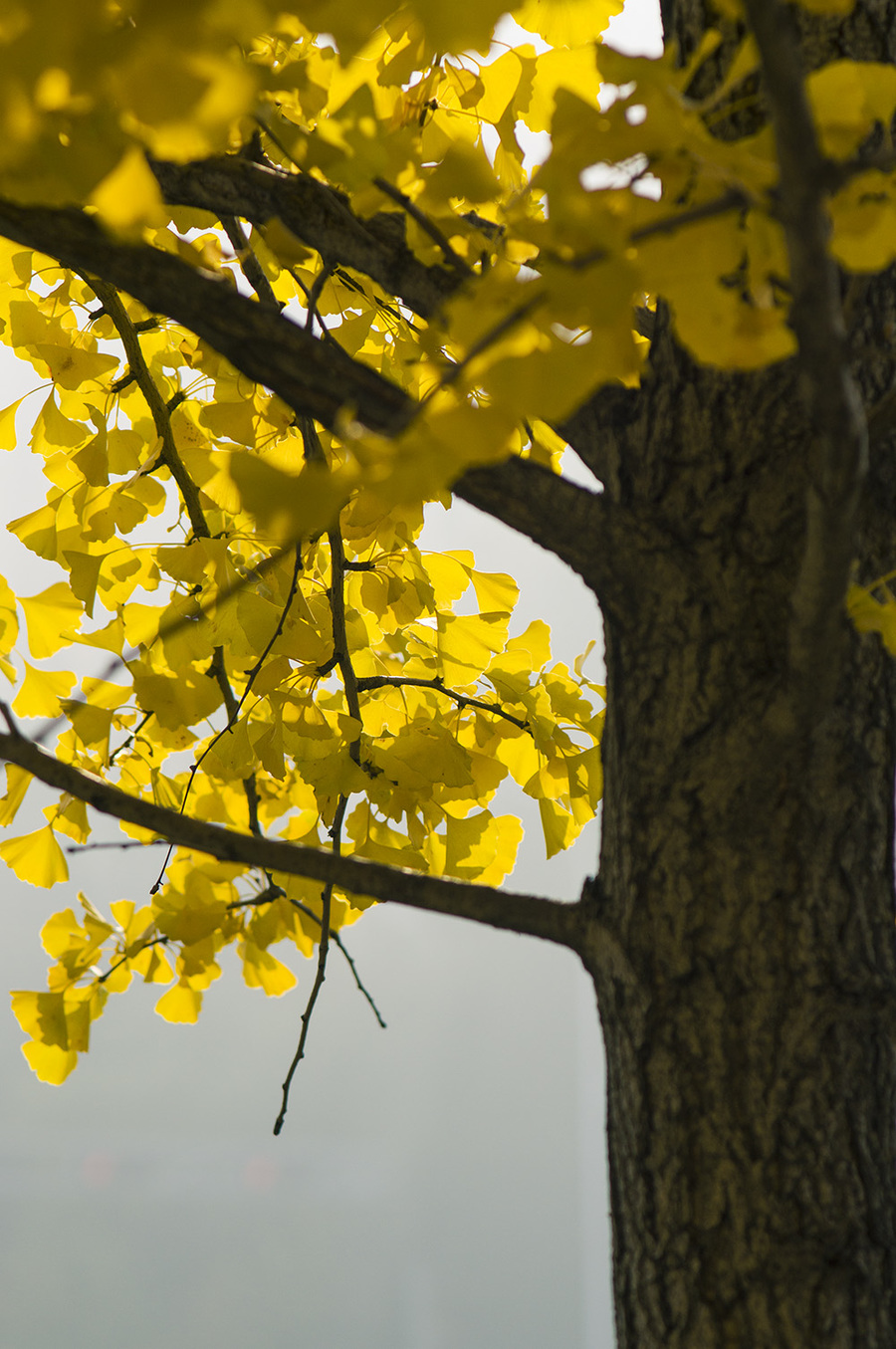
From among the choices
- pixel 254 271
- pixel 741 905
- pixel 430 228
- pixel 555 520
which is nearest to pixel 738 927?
pixel 741 905

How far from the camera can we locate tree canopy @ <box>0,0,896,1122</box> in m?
0.21

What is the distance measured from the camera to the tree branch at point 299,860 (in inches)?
19.1

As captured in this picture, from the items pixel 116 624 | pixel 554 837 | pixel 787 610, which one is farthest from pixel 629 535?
pixel 116 624

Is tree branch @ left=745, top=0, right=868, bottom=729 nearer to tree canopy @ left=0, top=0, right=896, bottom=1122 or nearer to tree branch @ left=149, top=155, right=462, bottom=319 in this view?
tree canopy @ left=0, top=0, right=896, bottom=1122

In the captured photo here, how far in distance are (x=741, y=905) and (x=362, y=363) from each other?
29 cm

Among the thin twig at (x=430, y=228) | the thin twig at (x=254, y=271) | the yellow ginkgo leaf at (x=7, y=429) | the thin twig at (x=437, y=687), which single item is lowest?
the thin twig at (x=430, y=228)

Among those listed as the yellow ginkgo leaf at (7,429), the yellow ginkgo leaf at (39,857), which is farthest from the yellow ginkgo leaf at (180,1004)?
the yellow ginkgo leaf at (7,429)

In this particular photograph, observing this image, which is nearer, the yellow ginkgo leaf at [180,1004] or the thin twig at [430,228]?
the thin twig at [430,228]

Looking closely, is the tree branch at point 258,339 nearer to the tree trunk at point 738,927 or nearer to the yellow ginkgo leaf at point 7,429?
the tree trunk at point 738,927

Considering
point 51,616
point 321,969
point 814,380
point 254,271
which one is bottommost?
point 321,969

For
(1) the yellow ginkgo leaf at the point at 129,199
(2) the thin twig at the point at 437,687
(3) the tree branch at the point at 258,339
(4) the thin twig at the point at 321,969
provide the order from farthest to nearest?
(2) the thin twig at the point at 437,687 → (4) the thin twig at the point at 321,969 → (3) the tree branch at the point at 258,339 → (1) the yellow ginkgo leaf at the point at 129,199

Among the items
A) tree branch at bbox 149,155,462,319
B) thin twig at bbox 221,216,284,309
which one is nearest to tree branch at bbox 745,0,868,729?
tree branch at bbox 149,155,462,319

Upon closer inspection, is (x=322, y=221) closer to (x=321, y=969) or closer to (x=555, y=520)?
(x=555, y=520)

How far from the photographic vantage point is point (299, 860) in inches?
19.3
